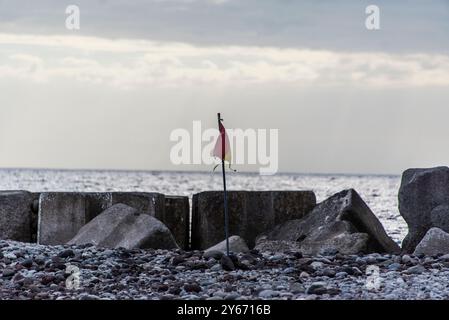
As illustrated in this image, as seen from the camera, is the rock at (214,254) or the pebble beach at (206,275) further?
the rock at (214,254)

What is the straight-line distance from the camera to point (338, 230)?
13.4m

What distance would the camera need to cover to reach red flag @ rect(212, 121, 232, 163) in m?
11.0

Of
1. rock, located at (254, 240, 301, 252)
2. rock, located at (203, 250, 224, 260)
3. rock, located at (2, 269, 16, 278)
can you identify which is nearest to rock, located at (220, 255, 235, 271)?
rock, located at (203, 250, 224, 260)

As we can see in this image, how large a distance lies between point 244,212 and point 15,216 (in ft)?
10.3

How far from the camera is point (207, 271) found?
11.2 meters

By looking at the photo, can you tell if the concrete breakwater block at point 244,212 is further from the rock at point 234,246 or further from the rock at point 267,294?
the rock at point 267,294

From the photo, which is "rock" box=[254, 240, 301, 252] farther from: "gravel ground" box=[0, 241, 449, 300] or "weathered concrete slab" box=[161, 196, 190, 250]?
"weathered concrete slab" box=[161, 196, 190, 250]

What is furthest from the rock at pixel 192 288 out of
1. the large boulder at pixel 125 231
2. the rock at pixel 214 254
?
the large boulder at pixel 125 231

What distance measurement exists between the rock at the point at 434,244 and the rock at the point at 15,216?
17.2 feet

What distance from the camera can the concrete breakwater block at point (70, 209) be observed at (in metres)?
14.0

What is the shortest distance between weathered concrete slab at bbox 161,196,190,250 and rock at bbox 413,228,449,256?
3.45 metres

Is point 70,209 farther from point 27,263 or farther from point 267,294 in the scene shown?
point 267,294
